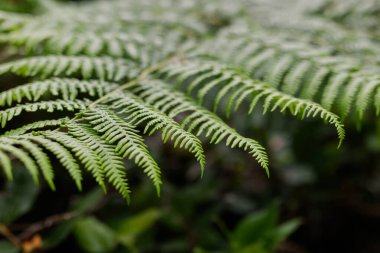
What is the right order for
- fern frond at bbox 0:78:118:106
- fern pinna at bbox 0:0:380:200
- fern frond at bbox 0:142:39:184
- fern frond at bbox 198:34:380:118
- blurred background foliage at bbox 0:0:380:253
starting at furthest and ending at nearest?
blurred background foliage at bbox 0:0:380:253
fern frond at bbox 198:34:380:118
fern frond at bbox 0:78:118:106
fern pinna at bbox 0:0:380:200
fern frond at bbox 0:142:39:184

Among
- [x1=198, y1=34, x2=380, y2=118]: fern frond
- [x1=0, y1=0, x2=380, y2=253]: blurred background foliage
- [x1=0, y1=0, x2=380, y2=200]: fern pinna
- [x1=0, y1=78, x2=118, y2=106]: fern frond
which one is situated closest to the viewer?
[x1=0, y1=0, x2=380, y2=200]: fern pinna

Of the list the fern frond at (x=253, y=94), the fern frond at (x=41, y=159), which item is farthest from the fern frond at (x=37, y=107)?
the fern frond at (x=253, y=94)

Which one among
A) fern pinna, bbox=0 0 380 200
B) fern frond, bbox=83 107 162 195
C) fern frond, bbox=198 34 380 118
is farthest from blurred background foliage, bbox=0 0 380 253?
fern frond, bbox=83 107 162 195

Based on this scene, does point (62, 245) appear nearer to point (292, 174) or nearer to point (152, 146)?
point (152, 146)

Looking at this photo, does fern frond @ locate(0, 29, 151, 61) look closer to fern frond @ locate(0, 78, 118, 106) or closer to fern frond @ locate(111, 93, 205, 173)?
fern frond @ locate(0, 78, 118, 106)

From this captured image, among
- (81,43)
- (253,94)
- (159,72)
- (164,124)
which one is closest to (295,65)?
(253,94)
